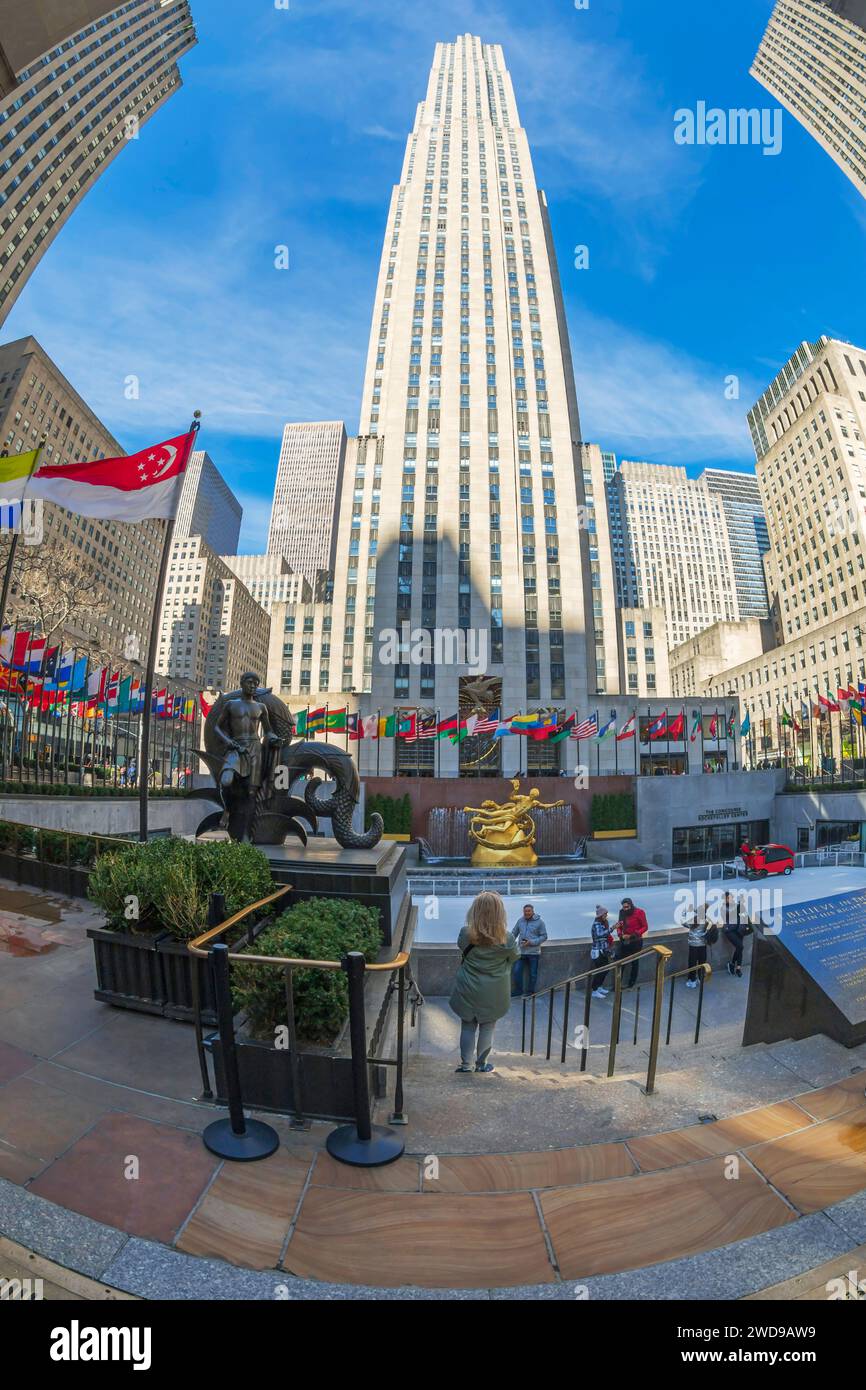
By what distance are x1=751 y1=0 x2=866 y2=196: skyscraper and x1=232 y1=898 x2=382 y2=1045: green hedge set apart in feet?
299

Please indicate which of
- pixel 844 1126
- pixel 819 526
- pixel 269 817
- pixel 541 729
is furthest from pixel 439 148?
pixel 844 1126

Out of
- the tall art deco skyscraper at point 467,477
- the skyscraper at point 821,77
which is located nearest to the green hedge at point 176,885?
the tall art deco skyscraper at point 467,477

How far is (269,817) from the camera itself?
38.1 feet

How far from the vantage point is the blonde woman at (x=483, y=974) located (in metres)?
6.00

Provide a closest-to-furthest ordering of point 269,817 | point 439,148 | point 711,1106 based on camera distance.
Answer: point 711,1106, point 269,817, point 439,148

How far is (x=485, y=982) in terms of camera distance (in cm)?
617

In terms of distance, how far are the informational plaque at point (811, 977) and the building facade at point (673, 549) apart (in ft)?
553

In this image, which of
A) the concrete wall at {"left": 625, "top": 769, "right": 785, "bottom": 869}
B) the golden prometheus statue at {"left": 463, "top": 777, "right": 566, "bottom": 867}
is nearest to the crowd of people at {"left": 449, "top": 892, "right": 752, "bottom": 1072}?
the golden prometheus statue at {"left": 463, "top": 777, "right": 566, "bottom": 867}

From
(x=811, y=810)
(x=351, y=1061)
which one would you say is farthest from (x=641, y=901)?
(x=811, y=810)

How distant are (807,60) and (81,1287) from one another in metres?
124

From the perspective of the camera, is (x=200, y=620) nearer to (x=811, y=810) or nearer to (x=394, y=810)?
(x=394, y=810)

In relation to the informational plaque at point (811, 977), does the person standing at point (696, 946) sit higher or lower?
lower

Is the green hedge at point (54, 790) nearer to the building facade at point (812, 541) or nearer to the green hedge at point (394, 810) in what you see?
the green hedge at point (394, 810)
